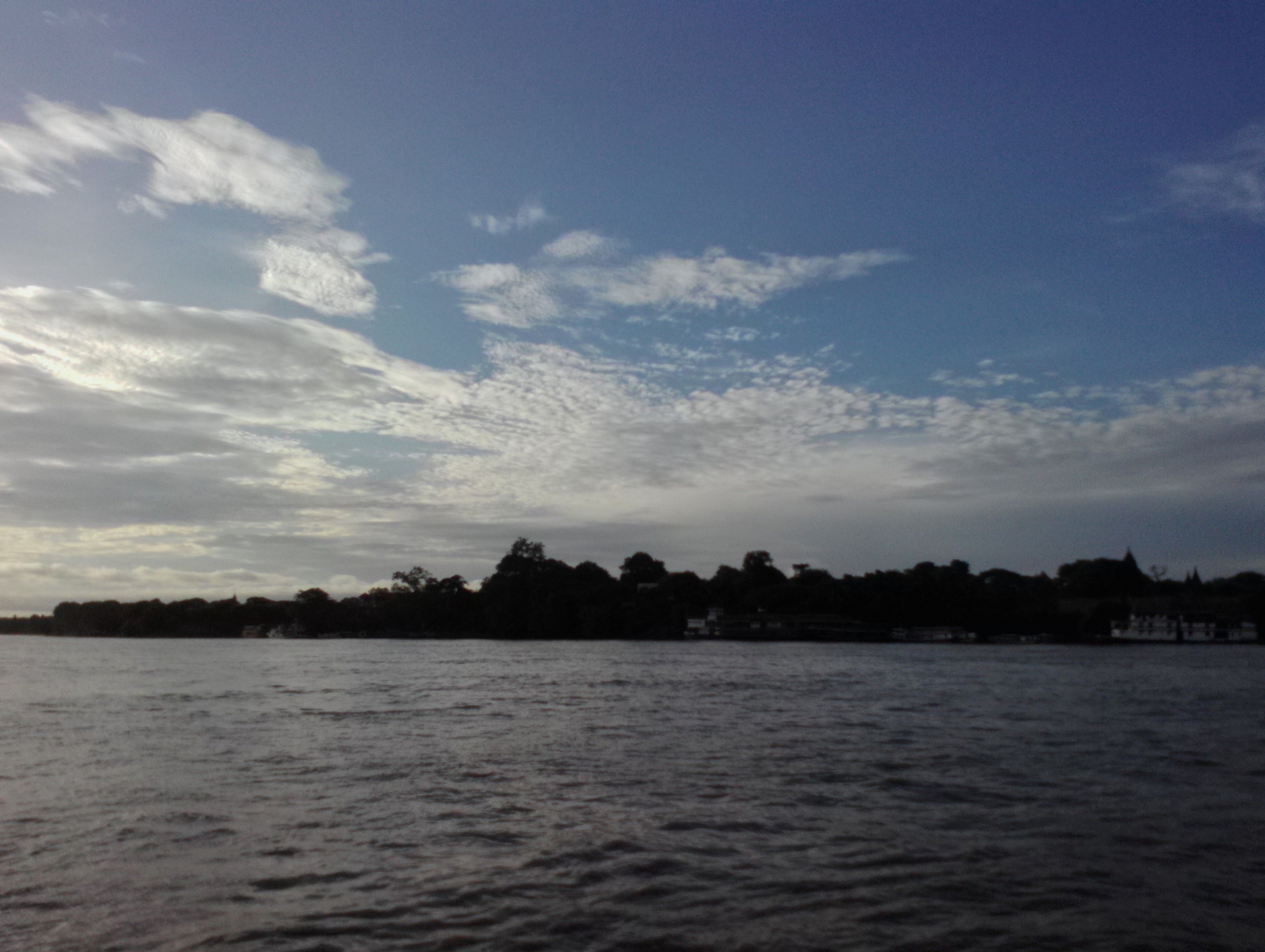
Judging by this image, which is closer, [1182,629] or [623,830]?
[623,830]

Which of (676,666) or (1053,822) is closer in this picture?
(1053,822)

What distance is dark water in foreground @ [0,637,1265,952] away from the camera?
9344 millimetres

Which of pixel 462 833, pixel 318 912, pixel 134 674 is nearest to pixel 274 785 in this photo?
pixel 462 833

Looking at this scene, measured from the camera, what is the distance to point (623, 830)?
1353cm

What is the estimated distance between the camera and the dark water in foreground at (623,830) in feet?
30.7

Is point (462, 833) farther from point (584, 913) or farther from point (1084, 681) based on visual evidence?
point (1084, 681)

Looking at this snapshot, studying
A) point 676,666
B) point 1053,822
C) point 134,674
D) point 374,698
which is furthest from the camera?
point 676,666

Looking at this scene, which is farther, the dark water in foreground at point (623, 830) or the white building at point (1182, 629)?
the white building at point (1182, 629)

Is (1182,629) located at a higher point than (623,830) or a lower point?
lower

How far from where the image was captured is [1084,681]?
59062mm

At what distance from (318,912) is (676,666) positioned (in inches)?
2707

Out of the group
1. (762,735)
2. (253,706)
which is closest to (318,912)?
(762,735)

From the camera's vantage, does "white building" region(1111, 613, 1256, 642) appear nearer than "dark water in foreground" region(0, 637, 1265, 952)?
No

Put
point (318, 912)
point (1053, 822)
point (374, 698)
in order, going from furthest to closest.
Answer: point (374, 698)
point (1053, 822)
point (318, 912)
